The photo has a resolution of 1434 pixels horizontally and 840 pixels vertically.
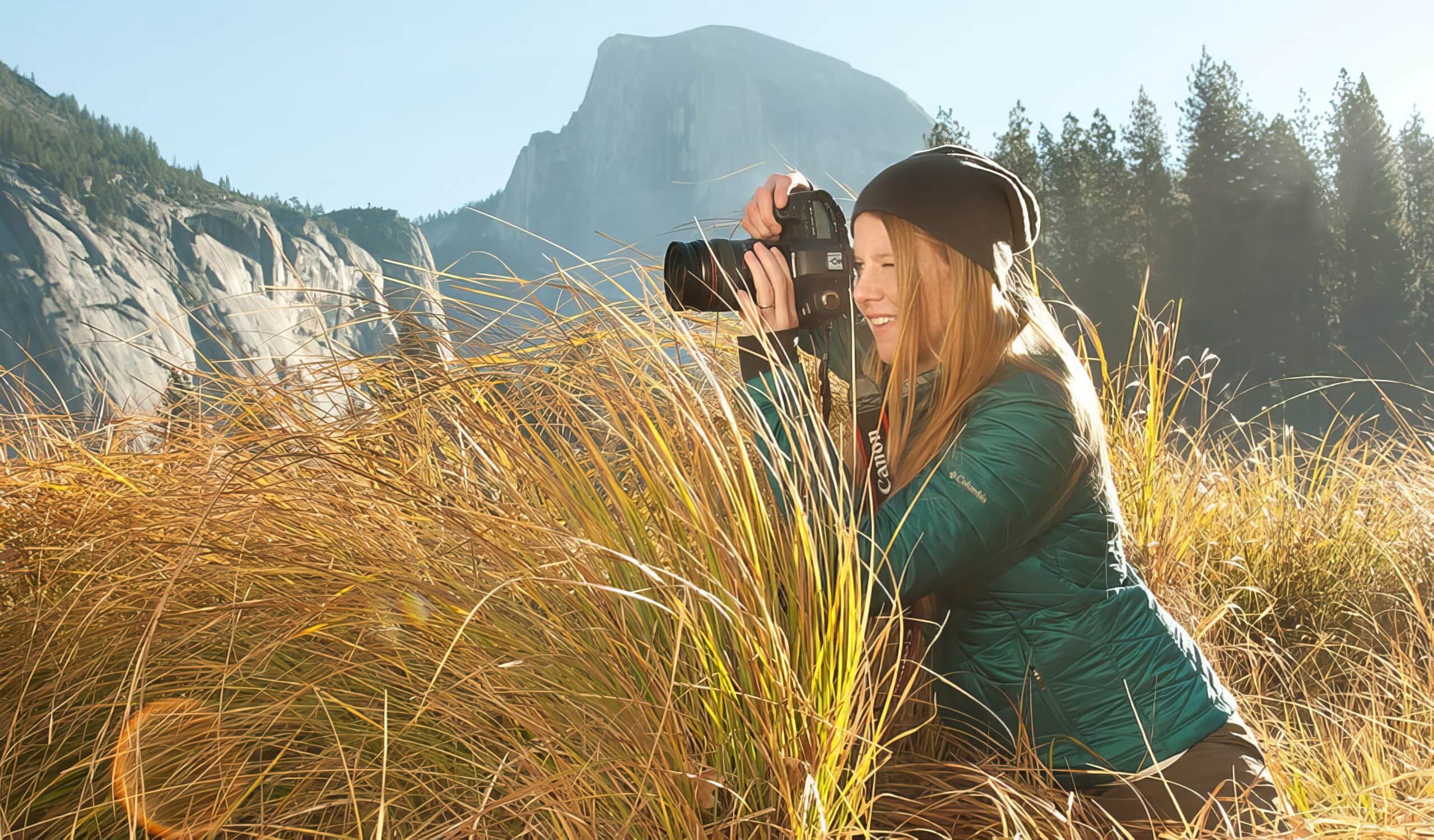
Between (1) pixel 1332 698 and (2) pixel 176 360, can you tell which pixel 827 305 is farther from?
(1) pixel 1332 698

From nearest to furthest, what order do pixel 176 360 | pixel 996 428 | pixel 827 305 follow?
pixel 996 428, pixel 827 305, pixel 176 360

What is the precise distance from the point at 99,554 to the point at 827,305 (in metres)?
1.20

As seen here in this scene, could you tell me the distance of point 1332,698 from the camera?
245cm

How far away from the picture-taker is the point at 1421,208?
150 feet

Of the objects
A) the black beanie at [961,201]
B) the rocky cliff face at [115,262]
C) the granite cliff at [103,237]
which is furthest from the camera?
the granite cliff at [103,237]

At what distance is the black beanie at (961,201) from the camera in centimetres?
144

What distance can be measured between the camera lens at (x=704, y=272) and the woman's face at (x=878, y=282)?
197 mm

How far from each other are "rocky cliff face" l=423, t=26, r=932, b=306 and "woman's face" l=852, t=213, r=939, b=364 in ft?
500

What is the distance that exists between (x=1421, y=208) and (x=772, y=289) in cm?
5626

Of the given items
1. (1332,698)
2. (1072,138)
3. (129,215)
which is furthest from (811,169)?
(1332,698)

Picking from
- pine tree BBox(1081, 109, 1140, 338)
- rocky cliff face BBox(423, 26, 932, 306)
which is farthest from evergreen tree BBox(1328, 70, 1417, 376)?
rocky cliff face BBox(423, 26, 932, 306)

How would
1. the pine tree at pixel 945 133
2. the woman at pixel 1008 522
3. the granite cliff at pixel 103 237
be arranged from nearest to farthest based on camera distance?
the woman at pixel 1008 522
the pine tree at pixel 945 133
the granite cliff at pixel 103 237

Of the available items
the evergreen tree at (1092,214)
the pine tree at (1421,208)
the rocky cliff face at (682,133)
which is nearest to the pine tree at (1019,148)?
the evergreen tree at (1092,214)

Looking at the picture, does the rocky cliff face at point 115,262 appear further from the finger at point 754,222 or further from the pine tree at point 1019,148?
the finger at point 754,222
